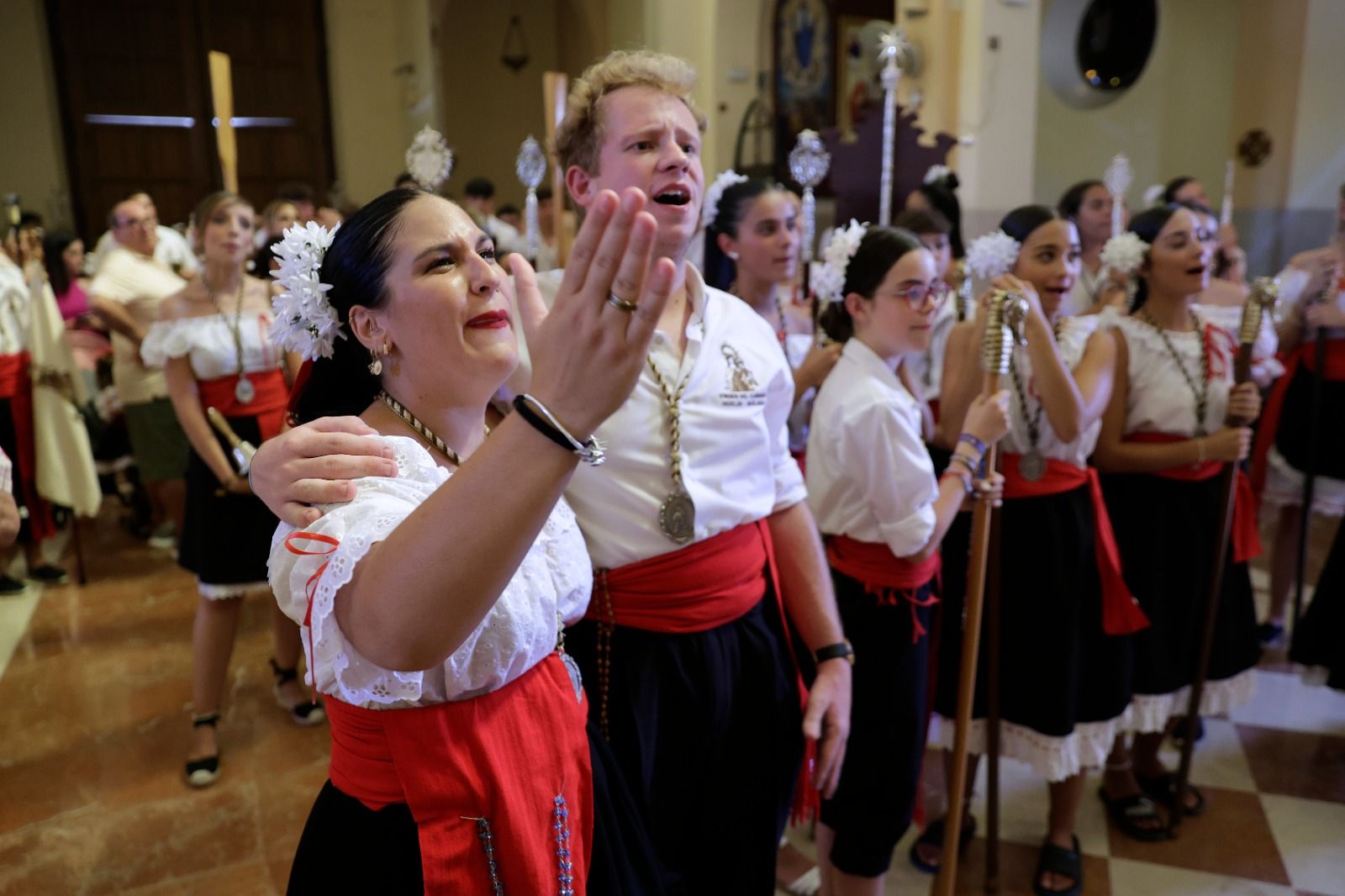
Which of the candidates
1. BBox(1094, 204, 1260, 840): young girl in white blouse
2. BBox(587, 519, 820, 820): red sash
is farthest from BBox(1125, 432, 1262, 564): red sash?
BBox(587, 519, 820, 820): red sash

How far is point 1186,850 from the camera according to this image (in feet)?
8.56

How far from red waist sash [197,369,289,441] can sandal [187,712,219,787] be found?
3.01 feet

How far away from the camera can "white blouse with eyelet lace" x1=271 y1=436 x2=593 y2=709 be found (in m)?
0.94

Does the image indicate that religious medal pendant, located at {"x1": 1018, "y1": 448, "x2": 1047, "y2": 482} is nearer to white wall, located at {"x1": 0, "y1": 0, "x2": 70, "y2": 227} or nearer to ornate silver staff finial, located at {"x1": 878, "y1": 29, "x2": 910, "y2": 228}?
ornate silver staff finial, located at {"x1": 878, "y1": 29, "x2": 910, "y2": 228}

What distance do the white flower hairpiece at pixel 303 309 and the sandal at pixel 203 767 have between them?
7.10ft

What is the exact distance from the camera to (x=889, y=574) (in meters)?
2.11

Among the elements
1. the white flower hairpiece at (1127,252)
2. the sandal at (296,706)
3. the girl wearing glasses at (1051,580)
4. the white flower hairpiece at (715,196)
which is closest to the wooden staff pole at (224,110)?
the sandal at (296,706)

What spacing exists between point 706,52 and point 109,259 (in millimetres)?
3521

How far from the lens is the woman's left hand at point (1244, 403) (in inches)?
103

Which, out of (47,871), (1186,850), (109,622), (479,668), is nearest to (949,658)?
(1186,850)

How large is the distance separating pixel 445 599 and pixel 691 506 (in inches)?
31.0

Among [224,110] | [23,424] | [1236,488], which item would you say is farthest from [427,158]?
[1236,488]

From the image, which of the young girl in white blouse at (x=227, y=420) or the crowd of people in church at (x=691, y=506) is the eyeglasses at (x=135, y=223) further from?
the young girl in white blouse at (x=227, y=420)

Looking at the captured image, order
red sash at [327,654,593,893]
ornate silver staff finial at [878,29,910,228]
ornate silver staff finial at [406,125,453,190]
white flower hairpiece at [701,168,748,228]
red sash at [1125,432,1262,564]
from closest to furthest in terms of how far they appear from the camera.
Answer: red sash at [327,654,593,893]
red sash at [1125,432,1262,564]
white flower hairpiece at [701,168,748,228]
ornate silver staff finial at [406,125,453,190]
ornate silver staff finial at [878,29,910,228]
